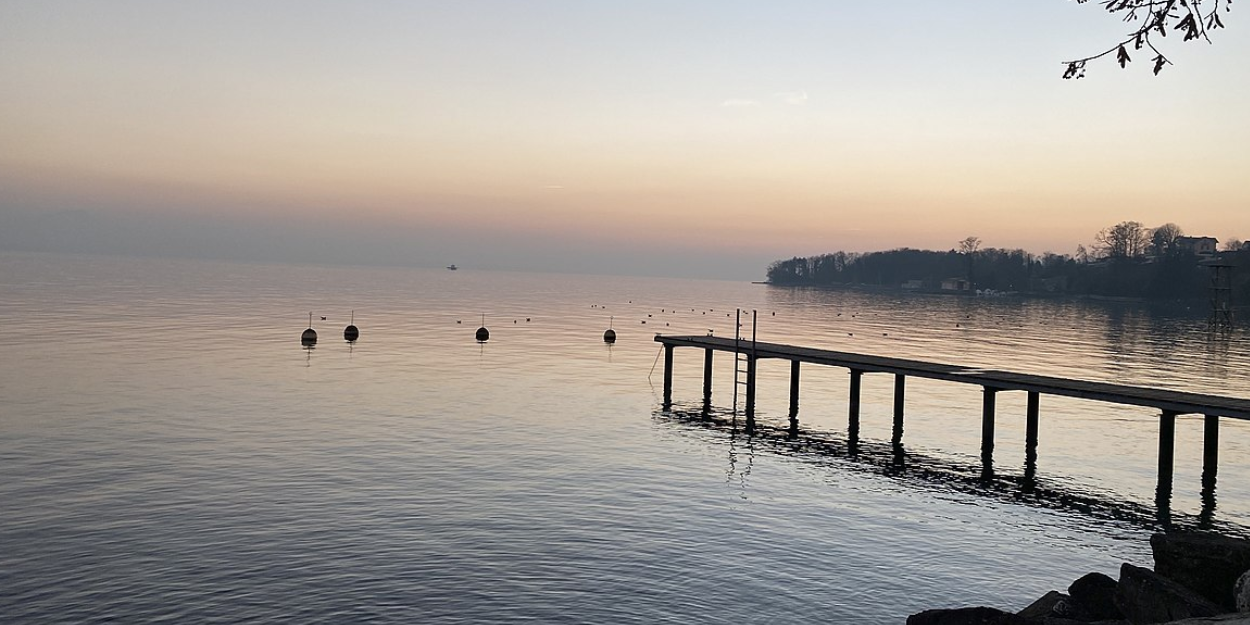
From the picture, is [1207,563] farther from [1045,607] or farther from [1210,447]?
[1210,447]

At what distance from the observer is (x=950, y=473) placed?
Result: 30344mm

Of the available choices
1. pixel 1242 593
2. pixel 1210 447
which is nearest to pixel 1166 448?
pixel 1210 447

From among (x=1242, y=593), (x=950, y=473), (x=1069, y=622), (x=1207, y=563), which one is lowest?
(x=950, y=473)

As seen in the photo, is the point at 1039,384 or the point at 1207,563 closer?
the point at 1207,563

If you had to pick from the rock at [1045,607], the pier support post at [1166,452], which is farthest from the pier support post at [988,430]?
the rock at [1045,607]

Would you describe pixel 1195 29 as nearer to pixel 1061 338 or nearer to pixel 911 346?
pixel 911 346

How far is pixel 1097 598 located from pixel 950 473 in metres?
15.7

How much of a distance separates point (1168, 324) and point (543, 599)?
13036cm

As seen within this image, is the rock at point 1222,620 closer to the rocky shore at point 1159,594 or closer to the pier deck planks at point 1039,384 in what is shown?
the rocky shore at point 1159,594

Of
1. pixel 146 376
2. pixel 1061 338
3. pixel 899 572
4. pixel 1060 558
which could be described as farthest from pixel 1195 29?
pixel 1061 338

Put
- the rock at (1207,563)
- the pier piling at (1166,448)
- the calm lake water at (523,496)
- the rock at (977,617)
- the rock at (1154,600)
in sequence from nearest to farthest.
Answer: the rock at (977,617) → the rock at (1154,600) → the rock at (1207,563) → the calm lake water at (523,496) → the pier piling at (1166,448)

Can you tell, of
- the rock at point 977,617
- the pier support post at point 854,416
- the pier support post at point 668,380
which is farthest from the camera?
the pier support post at point 668,380

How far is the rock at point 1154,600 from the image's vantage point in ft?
45.9

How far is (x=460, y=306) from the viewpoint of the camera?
134750 mm
